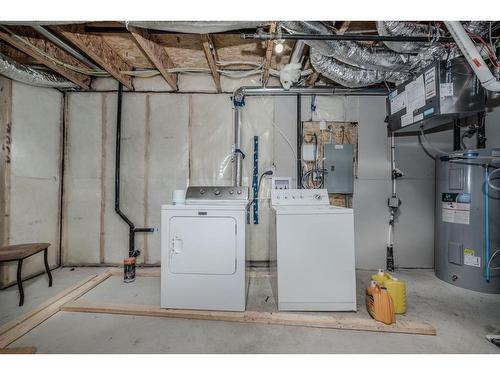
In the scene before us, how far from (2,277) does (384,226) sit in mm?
4682

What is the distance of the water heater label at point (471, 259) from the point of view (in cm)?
239

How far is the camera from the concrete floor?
1.59 metres

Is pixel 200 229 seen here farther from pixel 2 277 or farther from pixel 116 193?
pixel 2 277

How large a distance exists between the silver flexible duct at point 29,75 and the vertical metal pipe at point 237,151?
7.25 feet

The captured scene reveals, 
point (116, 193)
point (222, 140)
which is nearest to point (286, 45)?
point (222, 140)

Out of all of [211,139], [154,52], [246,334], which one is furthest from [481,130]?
[154,52]

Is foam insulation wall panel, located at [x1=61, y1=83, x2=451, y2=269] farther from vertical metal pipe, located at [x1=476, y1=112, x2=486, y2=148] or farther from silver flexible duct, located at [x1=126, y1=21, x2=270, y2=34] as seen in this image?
silver flexible duct, located at [x1=126, y1=21, x2=270, y2=34]

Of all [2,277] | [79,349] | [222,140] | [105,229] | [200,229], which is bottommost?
[79,349]

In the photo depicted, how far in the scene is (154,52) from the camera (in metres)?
2.41

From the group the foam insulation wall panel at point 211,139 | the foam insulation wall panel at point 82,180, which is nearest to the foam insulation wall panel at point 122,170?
the foam insulation wall panel at point 82,180

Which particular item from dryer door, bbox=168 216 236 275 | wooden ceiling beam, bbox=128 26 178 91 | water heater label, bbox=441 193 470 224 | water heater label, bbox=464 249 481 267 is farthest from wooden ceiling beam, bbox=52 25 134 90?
water heater label, bbox=464 249 481 267

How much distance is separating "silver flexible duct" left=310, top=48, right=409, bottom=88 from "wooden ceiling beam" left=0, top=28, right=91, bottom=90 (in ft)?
9.28

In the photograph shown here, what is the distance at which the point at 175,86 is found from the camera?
312 cm

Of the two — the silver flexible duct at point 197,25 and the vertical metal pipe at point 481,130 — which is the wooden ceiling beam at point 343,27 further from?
the vertical metal pipe at point 481,130
